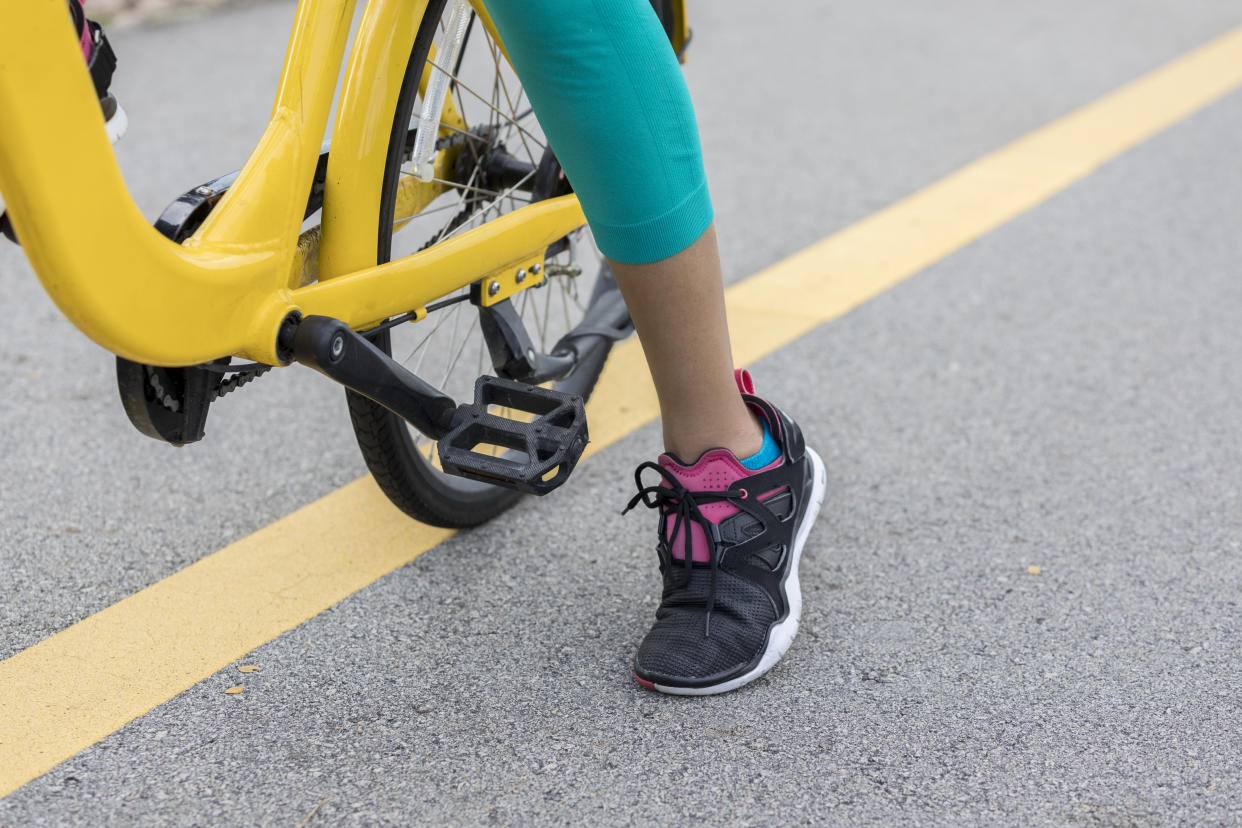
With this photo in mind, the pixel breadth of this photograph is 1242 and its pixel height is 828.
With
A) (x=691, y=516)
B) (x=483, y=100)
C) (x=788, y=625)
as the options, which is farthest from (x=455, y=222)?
(x=788, y=625)

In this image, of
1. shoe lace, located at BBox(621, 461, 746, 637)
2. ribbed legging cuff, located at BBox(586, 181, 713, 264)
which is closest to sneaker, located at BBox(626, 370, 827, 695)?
shoe lace, located at BBox(621, 461, 746, 637)

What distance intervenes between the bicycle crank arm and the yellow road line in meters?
0.35

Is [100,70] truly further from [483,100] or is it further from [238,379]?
[483,100]

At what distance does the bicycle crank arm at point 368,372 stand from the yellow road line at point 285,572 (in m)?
0.35

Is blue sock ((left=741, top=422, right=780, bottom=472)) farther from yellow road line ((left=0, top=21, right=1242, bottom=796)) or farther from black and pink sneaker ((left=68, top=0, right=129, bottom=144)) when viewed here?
black and pink sneaker ((left=68, top=0, right=129, bottom=144))

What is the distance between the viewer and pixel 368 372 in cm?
A: 132

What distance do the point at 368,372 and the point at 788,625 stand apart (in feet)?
1.93

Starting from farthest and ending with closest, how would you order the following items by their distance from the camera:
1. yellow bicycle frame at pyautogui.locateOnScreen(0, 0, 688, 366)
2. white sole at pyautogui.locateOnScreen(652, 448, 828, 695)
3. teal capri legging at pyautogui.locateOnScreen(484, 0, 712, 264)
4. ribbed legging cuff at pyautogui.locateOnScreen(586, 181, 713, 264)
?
white sole at pyautogui.locateOnScreen(652, 448, 828, 695) < ribbed legging cuff at pyautogui.locateOnScreen(586, 181, 713, 264) < teal capri legging at pyautogui.locateOnScreen(484, 0, 712, 264) < yellow bicycle frame at pyautogui.locateOnScreen(0, 0, 688, 366)

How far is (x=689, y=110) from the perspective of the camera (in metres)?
1.29

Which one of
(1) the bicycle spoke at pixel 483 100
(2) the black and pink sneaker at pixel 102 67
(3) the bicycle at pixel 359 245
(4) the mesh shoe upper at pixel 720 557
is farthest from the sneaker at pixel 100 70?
(4) the mesh shoe upper at pixel 720 557

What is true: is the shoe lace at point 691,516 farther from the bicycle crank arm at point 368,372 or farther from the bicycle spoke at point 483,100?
the bicycle spoke at point 483,100

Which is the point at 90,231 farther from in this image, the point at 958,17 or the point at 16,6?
the point at 958,17

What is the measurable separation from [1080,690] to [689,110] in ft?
2.66

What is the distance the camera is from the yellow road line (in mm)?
1373
